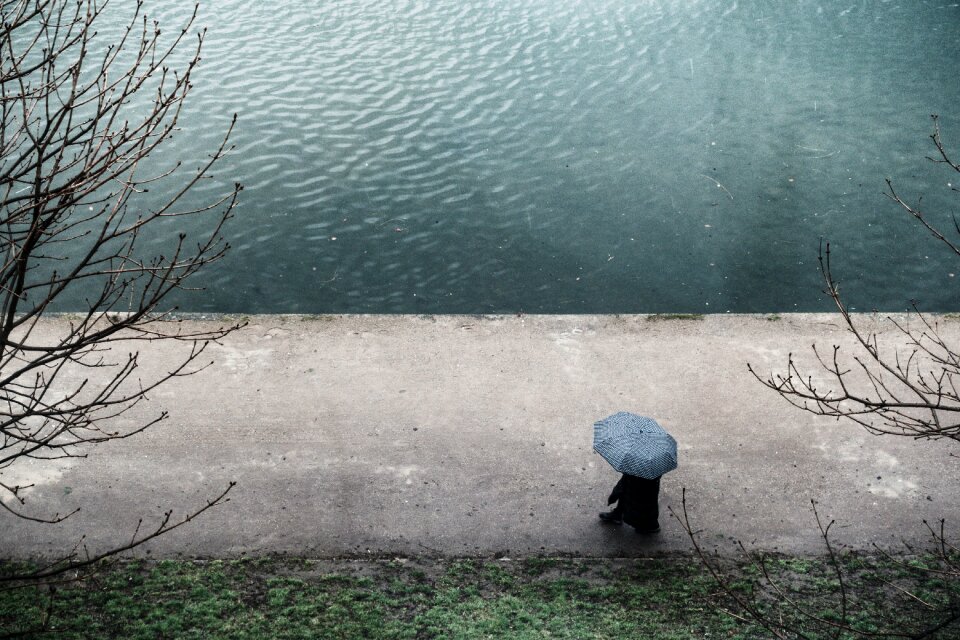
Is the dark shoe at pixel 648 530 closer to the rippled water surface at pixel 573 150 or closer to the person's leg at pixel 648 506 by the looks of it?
the person's leg at pixel 648 506

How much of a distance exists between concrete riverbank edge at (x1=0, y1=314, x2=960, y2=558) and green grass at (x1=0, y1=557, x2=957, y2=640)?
0.22 metres

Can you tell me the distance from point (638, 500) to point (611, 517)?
0.39 meters

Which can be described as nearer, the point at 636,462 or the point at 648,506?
the point at 636,462

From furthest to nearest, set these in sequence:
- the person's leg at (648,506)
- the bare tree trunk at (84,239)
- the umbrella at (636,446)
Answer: the person's leg at (648,506) < the umbrella at (636,446) < the bare tree trunk at (84,239)

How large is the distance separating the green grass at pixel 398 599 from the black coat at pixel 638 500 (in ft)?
1.09

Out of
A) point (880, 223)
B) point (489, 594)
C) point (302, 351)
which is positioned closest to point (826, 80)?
point (880, 223)

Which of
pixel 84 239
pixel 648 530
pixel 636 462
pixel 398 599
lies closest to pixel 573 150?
pixel 84 239

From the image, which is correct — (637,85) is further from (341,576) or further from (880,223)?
(341,576)

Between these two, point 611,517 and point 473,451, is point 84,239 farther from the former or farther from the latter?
point 611,517

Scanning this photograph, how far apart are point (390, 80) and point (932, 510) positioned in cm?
1285

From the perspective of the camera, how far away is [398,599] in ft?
22.6

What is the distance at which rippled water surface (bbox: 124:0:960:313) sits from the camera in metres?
12.2

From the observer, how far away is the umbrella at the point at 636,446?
7.05m

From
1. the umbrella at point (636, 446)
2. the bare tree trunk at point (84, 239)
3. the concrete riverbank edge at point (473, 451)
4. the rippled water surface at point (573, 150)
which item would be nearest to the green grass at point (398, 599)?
the concrete riverbank edge at point (473, 451)
